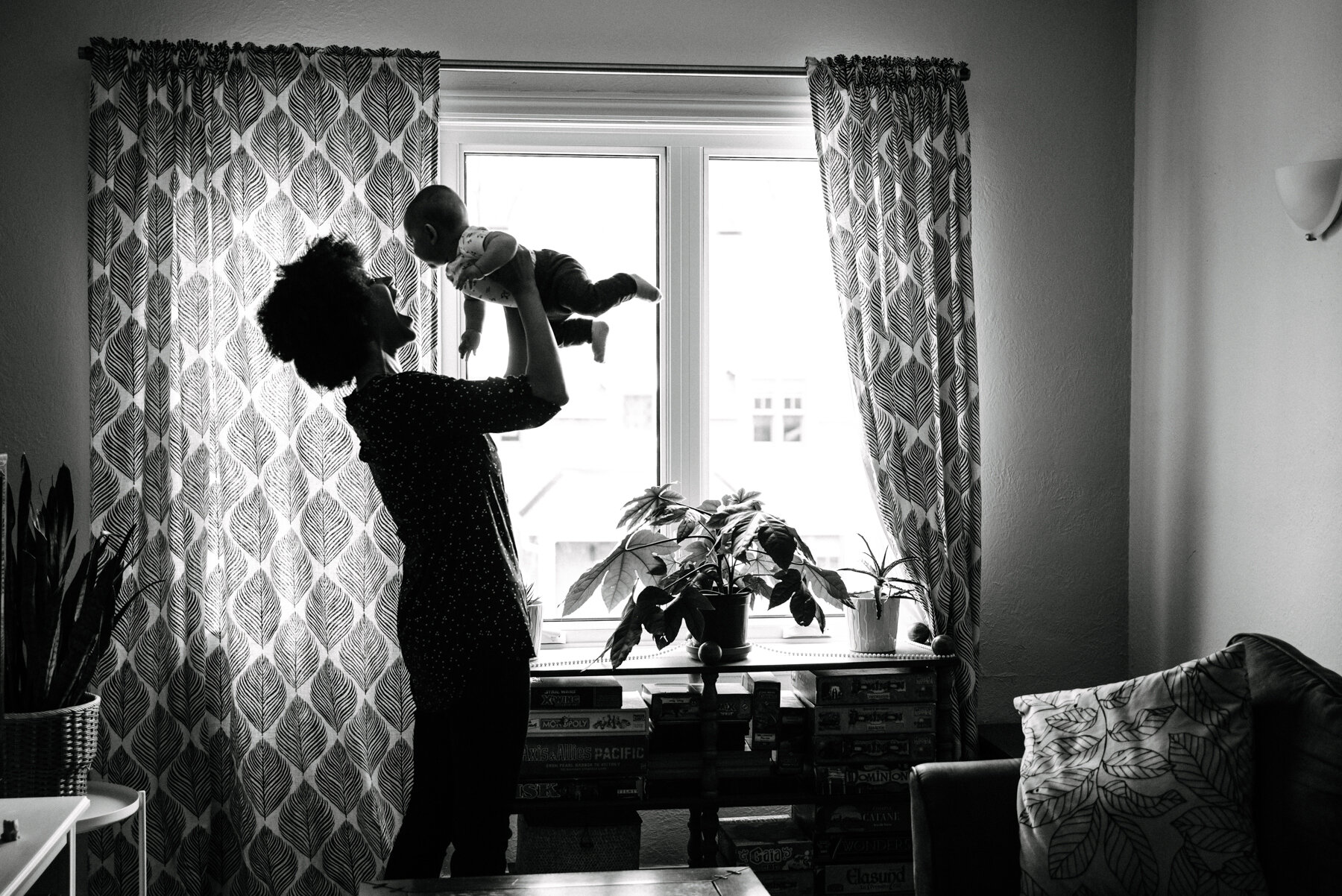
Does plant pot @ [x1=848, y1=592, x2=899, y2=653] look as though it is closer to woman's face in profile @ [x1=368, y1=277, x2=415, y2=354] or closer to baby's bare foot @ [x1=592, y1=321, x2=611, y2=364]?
baby's bare foot @ [x1=592, y1=321, x2=611, y2=364]

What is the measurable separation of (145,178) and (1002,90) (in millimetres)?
2215

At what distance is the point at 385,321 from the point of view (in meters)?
1.74

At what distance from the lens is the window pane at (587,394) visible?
3.02 m

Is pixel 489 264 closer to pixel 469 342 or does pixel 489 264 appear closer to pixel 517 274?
pixel 517 274

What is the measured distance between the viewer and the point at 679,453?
3.05 metres

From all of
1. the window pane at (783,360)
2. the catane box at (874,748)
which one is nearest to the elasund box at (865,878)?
the catane box at (874,748)

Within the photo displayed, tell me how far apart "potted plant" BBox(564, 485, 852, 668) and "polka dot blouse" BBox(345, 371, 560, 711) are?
0.76 meters

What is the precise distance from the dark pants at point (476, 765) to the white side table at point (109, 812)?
0.68 metres

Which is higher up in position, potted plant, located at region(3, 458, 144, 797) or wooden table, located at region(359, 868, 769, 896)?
potted plant, located at region(3, 458, 144, 797)

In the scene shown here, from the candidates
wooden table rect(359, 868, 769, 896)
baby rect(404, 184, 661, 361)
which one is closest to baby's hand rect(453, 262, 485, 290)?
baby rect(404, 184, 661, 361)

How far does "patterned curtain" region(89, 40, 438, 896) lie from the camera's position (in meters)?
2.65

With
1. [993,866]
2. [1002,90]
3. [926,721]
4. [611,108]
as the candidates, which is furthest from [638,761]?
[1002,90]

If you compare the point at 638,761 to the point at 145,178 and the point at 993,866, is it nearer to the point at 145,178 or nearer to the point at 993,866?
the point at 993,866

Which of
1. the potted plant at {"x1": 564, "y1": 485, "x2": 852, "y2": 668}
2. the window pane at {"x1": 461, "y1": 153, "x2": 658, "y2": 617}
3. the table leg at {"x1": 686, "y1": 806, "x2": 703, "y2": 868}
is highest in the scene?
the window pane at {"x1": 461, "y1": 153, "x2": 658, "y2": 617}
